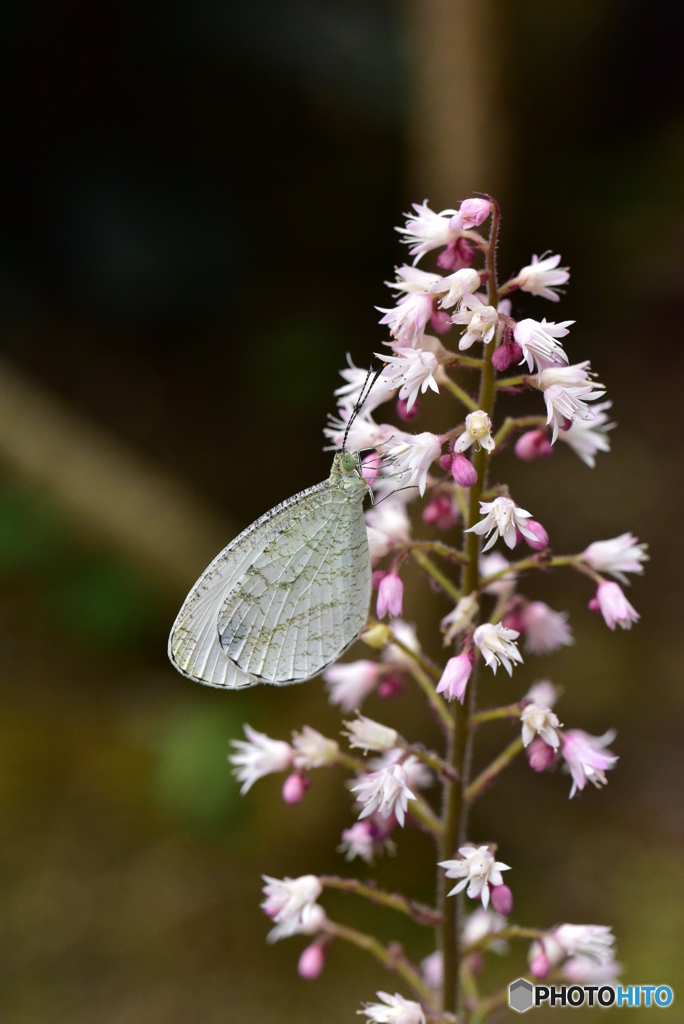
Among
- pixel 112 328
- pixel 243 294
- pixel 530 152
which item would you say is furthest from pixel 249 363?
pixel 530 152

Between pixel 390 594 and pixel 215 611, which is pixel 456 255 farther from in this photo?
pixel 215 611

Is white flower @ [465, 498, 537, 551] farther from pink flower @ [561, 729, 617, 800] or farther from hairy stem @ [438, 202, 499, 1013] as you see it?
pink flower @ [561, 729, 617, 800]

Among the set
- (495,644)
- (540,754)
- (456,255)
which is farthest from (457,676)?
(456,255)

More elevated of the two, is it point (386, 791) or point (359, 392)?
point (359, 392)

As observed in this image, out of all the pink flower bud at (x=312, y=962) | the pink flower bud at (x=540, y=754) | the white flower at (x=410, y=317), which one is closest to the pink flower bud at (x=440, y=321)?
the white flower at (x=410, y=317)

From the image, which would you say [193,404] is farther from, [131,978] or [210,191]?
[131,978]

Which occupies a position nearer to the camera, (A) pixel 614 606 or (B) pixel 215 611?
(A) pixel 614 606

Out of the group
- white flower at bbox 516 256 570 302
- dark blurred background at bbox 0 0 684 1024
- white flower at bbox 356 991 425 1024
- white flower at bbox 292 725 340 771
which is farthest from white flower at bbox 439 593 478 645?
dark blurred background at bbox 0 0 684 1024

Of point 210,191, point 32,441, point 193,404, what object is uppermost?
point 210,191
